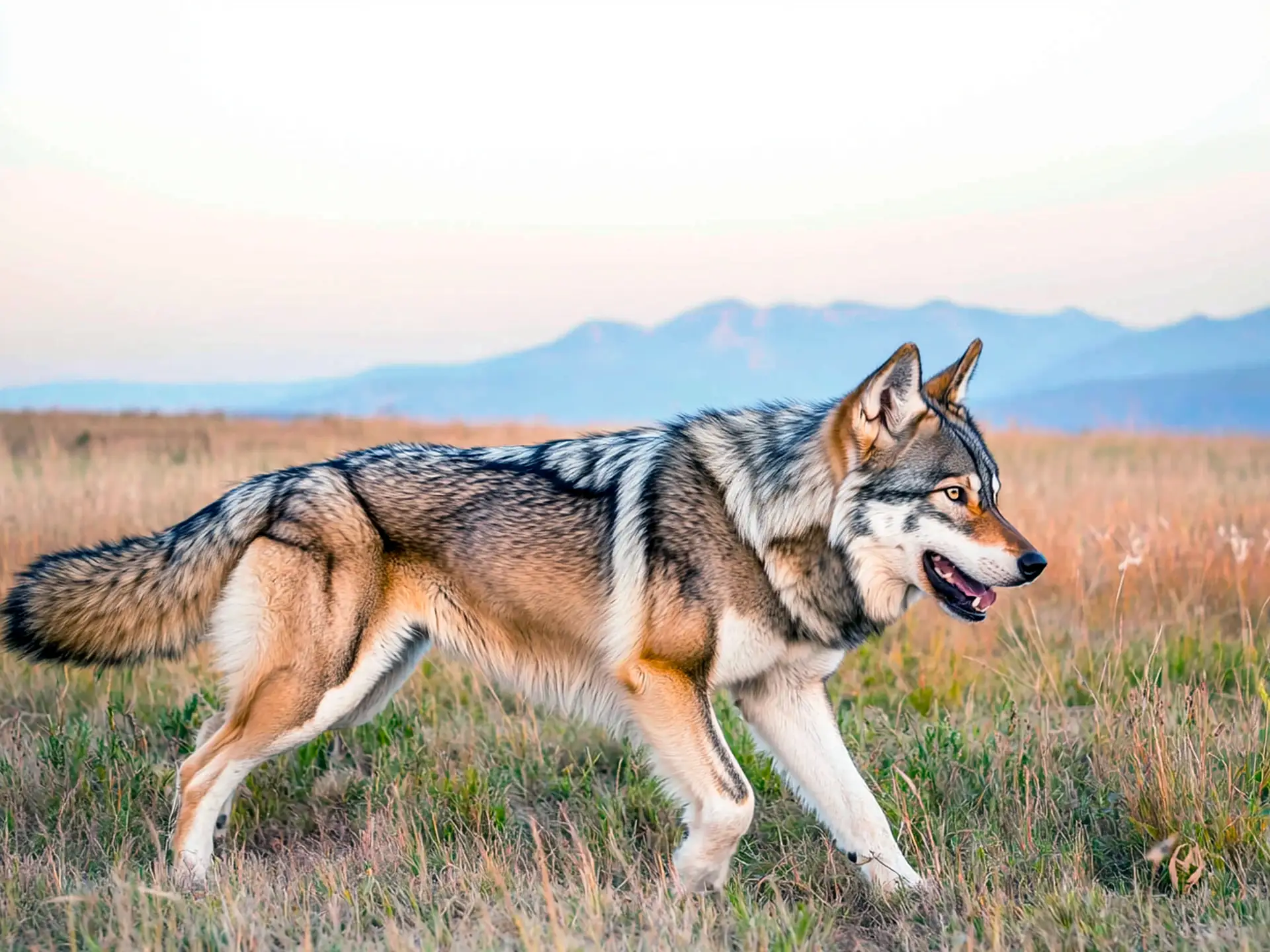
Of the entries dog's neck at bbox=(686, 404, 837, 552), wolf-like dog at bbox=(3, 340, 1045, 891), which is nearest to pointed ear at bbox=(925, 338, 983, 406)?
wolf-like dog at bbox=(3, 340, 1045, 891)

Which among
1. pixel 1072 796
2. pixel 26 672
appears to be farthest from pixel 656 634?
pixel 26 672

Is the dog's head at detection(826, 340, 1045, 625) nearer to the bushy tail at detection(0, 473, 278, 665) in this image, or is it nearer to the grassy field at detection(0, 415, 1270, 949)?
the grassy field at detection(0, 415, 1270, 949)

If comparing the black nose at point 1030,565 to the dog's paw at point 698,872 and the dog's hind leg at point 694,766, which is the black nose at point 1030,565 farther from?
the dog's paw at point 698,872

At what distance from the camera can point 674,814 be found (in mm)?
3963

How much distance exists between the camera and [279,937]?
9.33ft

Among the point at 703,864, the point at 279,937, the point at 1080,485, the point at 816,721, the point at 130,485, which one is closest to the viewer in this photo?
the point at 279,937

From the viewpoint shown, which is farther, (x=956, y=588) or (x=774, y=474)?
(x=774, y=474)

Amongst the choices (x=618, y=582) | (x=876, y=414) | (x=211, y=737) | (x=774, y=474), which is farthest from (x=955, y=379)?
(x=211, y=737)

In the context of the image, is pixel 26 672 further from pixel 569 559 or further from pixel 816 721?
pixel 816 721

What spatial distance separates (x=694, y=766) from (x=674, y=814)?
25.5 inches

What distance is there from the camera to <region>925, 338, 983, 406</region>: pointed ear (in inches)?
149

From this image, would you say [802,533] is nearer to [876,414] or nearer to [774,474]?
[774,474]

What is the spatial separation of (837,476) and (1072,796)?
1.59 m

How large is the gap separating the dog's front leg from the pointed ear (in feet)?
3.78
